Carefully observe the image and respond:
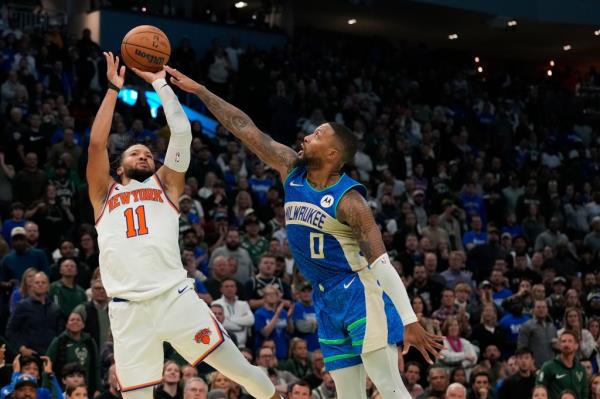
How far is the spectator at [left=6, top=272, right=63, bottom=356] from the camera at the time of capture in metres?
11.8

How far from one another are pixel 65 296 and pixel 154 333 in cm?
557

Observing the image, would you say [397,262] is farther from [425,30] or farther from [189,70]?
[425,30]

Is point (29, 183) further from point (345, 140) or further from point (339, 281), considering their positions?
point (339, 281)

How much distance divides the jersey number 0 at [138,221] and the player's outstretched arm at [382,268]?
1276mm

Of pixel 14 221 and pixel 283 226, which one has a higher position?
pixel 14 221

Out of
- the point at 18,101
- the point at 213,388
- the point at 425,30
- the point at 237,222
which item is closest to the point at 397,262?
the point at 237,222

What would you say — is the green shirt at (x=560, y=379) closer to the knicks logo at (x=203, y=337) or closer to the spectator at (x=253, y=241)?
the spectator at (x=253, y=241)

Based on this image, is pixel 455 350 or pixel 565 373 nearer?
pixel 565 373

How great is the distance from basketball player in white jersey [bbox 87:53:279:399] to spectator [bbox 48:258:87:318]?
203 inches

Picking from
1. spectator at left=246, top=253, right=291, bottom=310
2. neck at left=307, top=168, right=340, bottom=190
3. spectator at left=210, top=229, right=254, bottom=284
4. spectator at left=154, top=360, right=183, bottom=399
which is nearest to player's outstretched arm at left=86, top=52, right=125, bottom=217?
neck at left=307, top=168, right=340, bottom=190

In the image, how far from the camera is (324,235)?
23.6 feet

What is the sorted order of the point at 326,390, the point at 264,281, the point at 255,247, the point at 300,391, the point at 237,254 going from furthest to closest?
the point at 255,247, the point at 237,254, the point at 264,281, the point at 326,390, the point at 300,391

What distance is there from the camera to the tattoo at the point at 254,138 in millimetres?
7652

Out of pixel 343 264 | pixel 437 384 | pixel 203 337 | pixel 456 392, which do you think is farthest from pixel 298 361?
pixel 343 264
